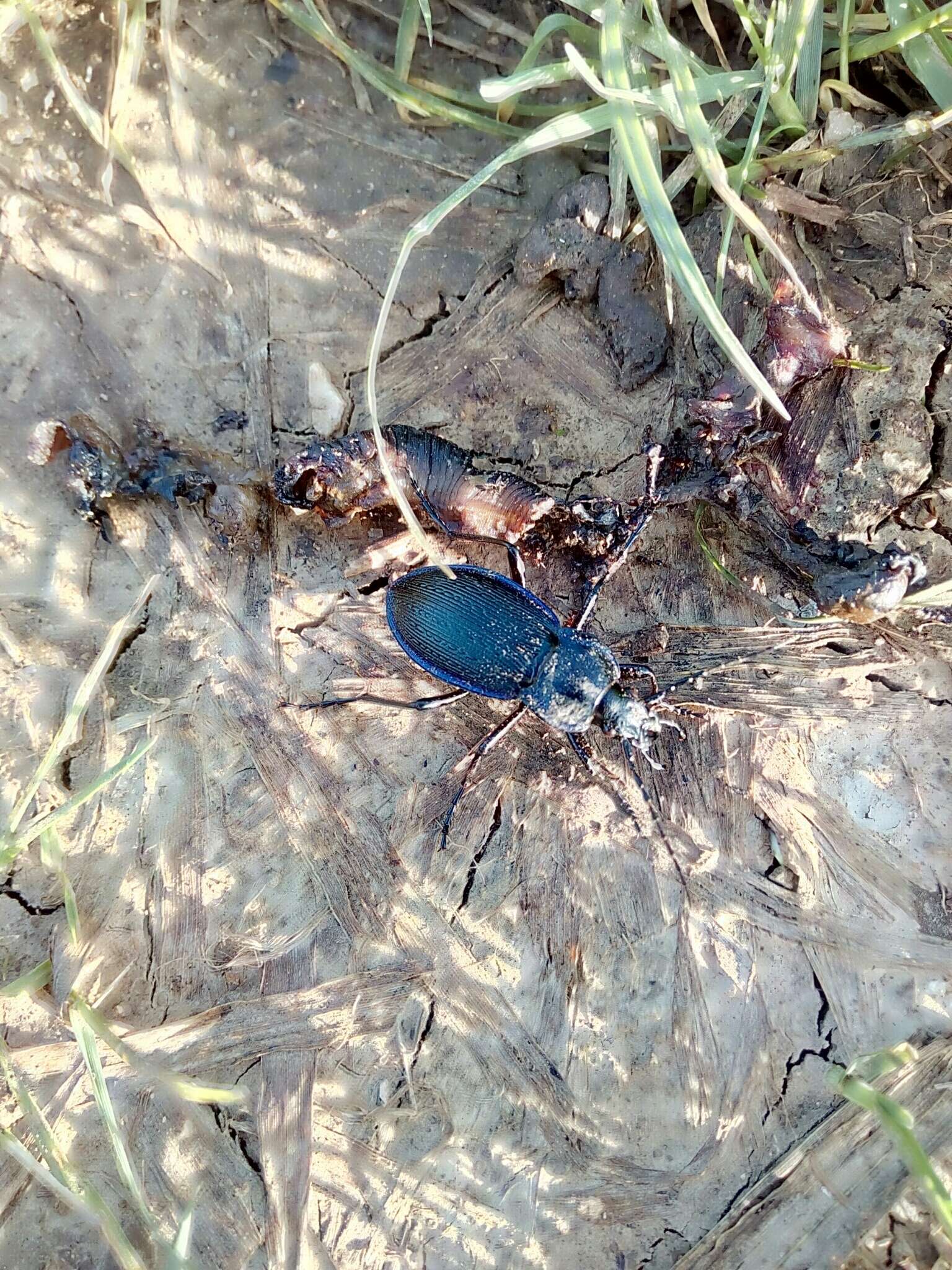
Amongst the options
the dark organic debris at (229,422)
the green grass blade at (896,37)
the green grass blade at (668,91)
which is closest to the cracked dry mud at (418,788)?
the dark organic debris at (229,422)

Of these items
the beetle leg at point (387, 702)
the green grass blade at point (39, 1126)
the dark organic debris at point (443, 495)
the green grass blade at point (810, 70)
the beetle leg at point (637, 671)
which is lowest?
the green grass blade at point (39, 1126)

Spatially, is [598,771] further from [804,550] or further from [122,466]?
[122,466]

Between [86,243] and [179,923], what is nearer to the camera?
[179,923]

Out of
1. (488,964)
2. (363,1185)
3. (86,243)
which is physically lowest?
(363,1185)

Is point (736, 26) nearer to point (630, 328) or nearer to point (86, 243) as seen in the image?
point (630, 328)

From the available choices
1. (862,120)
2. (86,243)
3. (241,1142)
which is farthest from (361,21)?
(241,1142)

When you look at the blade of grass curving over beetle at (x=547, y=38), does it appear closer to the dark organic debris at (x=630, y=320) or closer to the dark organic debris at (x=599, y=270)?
the dark organic debris at (x=599, y=270)

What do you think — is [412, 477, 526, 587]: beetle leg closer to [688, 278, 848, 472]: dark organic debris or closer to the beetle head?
the beetle head
